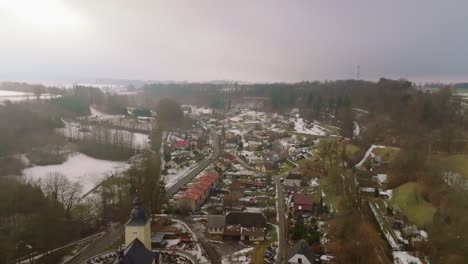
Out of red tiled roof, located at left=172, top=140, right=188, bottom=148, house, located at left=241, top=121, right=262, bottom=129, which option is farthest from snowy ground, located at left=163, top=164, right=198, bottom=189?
house, located at left=241, top=121, right=262, bottom=129

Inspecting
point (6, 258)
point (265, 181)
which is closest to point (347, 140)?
point (265, 181)

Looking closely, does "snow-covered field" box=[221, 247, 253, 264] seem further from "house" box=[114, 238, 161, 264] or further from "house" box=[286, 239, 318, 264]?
"house" box=[114, 238, 161, 264]

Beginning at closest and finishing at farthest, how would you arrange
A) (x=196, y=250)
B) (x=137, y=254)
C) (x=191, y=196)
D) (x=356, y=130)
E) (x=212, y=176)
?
(x=137, y=254), (x=196, y=250), (x=191, y=196), (x=212, y=176), (x=356, y=130)

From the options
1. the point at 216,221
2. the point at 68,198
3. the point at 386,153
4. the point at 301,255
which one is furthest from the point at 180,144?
the point at 301,255

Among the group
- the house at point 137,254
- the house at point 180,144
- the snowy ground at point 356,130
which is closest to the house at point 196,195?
the house at point 137,254

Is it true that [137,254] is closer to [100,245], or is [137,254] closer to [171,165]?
[100,245]

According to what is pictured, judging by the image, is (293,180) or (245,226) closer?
(245,226)

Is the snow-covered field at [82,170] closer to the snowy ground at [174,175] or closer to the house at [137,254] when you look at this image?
the snowy ground at [174,175]
